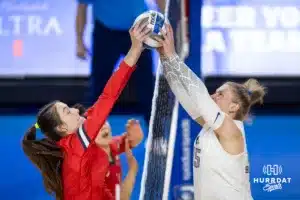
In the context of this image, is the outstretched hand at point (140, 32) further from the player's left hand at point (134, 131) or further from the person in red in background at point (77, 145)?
the player's left hand at point (134, 131)

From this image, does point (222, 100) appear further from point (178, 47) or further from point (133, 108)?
point (133, 108)

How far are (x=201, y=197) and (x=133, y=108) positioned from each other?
402 cm

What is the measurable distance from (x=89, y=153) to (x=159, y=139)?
21.1 inches

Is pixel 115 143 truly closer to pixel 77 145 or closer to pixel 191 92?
pixel 77 145

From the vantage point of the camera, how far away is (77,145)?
288 centimetres

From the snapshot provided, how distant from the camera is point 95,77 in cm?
594

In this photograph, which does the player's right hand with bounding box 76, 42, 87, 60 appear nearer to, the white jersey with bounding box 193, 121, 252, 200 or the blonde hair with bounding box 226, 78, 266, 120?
the blonde hair with bounding box 226, 78, 266, 120

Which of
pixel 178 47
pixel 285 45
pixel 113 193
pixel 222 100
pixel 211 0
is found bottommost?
pixel 113 193

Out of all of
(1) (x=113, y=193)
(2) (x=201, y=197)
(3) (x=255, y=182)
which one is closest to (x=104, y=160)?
(1) (x=113, y=193)

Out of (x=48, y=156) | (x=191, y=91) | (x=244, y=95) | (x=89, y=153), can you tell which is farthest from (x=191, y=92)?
(x=48, y=156)

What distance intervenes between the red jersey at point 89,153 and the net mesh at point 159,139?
240 millimetres

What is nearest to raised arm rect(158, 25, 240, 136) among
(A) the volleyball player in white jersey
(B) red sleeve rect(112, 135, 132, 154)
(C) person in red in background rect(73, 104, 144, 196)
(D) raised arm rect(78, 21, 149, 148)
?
(A) the volleyball player in white jersey

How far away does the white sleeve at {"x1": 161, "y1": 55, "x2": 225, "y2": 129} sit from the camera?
2.73 metres

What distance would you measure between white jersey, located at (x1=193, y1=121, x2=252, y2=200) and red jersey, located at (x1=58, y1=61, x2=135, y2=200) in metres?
0.41
